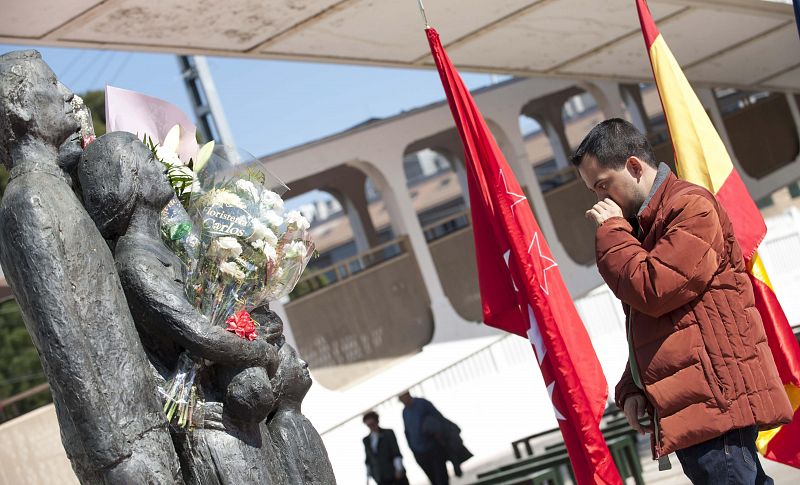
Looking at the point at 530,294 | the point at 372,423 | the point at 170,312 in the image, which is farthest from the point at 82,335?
the point at 372,423

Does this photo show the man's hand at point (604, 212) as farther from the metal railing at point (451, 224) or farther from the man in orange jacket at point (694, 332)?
the metal railing at point (451, 224)

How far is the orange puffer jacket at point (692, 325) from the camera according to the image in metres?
3.08

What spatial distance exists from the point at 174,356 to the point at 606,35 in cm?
931

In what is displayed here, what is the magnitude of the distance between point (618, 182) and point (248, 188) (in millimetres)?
1192

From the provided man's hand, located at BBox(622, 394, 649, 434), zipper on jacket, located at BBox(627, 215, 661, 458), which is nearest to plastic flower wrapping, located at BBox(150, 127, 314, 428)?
zipper on jacket, located at BBox(627, 215, 661, 458)

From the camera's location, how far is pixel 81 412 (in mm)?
2352

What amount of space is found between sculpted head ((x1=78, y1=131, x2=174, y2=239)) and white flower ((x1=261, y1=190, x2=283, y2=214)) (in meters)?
0.39

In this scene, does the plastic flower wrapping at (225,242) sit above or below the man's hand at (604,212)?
above

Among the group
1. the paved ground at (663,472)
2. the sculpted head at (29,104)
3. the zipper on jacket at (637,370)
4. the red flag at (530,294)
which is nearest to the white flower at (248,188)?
the sculpted head at (29,104)

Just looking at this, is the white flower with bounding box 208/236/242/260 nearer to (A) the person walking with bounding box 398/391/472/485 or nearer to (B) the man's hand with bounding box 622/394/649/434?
(B) the man's hand with bounding box 622/394/649/434

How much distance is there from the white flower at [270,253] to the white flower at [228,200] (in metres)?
0.13

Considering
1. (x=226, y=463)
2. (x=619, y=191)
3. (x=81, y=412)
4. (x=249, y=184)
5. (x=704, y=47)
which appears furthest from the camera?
(x=704, y=47)

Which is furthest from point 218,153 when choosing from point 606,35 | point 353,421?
point 353,421

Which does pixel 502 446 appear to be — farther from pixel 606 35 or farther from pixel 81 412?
pixel 81 412
